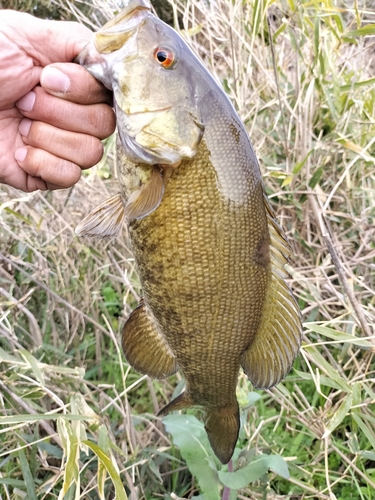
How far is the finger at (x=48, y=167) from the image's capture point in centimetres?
135

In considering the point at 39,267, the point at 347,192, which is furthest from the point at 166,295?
the point at 347,192

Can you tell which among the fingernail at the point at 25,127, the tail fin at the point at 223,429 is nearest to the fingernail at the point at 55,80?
the fingernail at the point at 25,127

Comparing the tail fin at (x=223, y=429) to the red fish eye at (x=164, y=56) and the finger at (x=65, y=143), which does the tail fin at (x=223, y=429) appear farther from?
the red fish eye at (x=164, y=56)

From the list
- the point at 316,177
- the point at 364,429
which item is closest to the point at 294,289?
the point at 316,177

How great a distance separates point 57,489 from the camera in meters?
1.84

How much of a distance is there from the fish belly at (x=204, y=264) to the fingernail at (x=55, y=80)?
35cm

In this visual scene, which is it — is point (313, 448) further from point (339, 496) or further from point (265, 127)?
point (265, 127)

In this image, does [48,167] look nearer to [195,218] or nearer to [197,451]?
[195,218]

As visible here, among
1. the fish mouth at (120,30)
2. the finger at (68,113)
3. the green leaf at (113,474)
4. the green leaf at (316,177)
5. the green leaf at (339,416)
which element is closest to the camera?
the fish mouth at (120,30)

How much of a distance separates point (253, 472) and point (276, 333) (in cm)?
51

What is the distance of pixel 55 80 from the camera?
45.8 inches

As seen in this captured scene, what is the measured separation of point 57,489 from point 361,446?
1292mm

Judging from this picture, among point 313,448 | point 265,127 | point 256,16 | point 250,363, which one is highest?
point 256,16

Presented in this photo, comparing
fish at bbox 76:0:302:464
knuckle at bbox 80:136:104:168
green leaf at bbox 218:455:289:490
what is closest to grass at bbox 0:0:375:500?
green leaf at bbox 218:455:289:490
